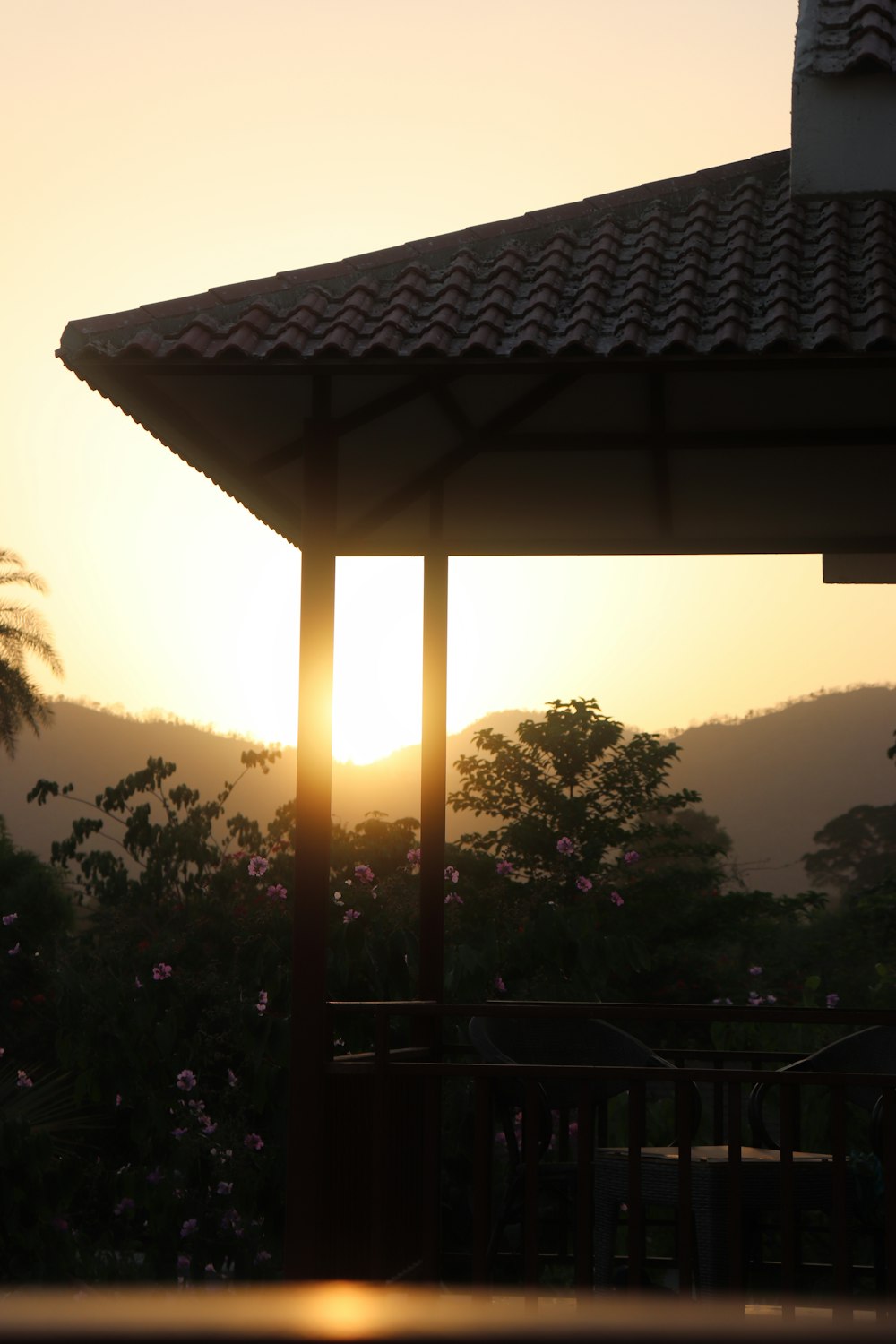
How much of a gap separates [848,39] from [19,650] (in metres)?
25.0

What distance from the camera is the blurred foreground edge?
1.18 ft

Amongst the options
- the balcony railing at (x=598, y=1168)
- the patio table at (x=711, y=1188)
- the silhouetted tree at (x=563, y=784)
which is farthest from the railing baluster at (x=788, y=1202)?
the silhouetted tree at (x=563, y=784)

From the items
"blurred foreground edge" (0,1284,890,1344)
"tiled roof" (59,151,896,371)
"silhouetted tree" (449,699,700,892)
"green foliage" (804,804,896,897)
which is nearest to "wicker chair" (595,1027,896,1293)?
"tiled roof" (59,151,896,371)

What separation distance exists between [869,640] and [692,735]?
179ft

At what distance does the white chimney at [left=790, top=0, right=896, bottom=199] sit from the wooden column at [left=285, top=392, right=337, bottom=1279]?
1.71 m

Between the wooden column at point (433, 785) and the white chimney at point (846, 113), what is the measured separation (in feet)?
8.03

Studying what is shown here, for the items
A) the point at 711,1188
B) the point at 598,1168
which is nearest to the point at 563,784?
the point at 598,1168

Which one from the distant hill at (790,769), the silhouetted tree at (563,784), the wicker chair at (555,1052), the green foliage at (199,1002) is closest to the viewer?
the wicker chair at (555,1052)

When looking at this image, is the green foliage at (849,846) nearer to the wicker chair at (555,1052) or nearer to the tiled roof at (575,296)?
the wicker chair at (555,1052)

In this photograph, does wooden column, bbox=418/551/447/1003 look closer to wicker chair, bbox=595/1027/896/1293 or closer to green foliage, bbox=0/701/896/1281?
green foliage, bbox=0/701/896/1281

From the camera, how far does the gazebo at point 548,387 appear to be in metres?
4.51

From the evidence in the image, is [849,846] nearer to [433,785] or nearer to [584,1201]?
[433,785]

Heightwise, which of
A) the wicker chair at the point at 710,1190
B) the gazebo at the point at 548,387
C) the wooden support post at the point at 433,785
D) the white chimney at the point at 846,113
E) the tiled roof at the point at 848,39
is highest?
the tiled roof at the point at 848,39

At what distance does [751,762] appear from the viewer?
227 ft
